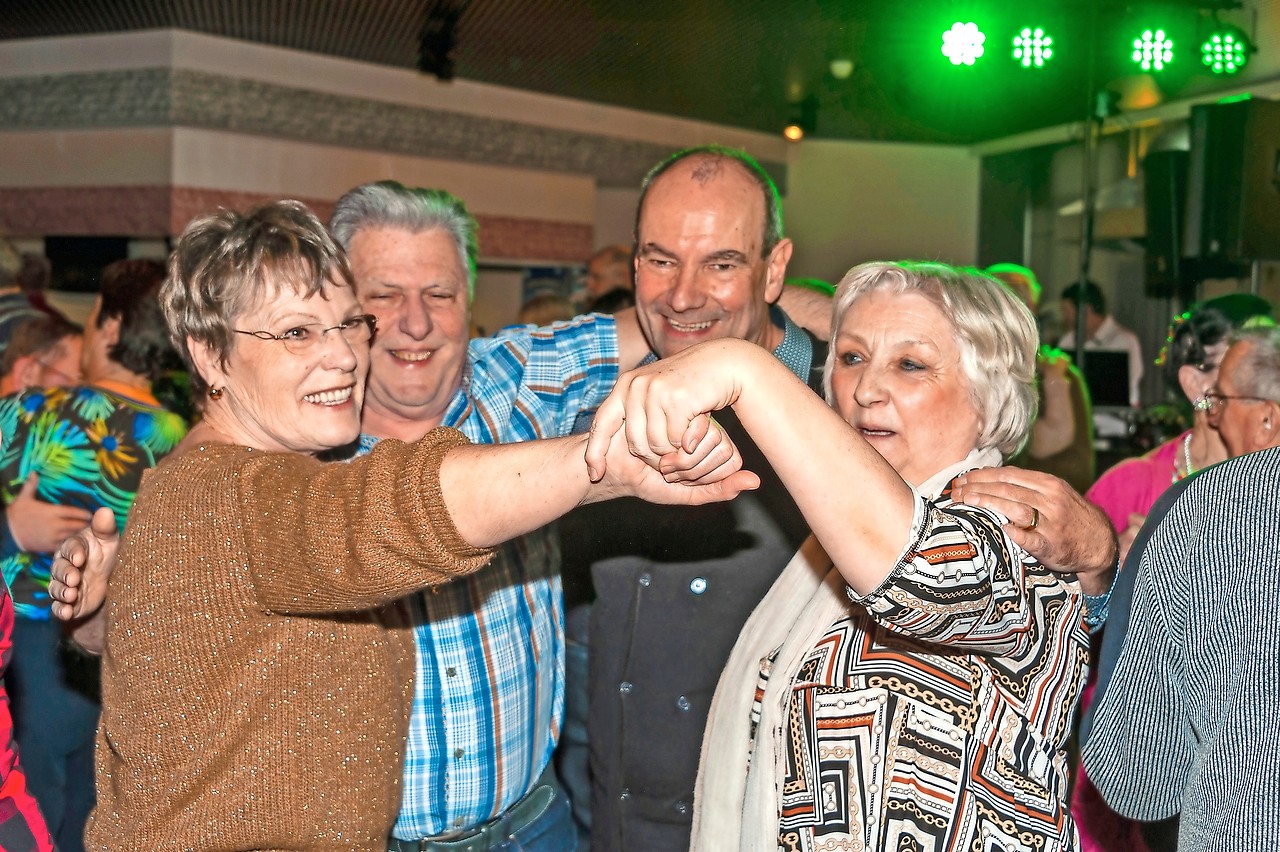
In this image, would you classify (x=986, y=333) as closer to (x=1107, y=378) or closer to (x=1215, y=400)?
(x=1215, y=400)

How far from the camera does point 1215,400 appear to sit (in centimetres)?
284

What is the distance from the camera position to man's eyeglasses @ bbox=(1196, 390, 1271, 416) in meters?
2.75

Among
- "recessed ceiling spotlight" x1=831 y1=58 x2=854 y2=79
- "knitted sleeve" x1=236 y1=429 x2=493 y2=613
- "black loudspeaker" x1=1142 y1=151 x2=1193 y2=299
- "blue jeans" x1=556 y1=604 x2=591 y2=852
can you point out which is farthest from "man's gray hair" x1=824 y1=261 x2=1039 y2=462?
"recessed ceiling spotlight" x1=831 y1=58 x2=854 y2=79

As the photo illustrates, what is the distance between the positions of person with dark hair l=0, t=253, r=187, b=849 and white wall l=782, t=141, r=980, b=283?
9410 millimetres

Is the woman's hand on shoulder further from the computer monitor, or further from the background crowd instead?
the computer monitor

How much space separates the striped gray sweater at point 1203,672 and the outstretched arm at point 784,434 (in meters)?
0.63

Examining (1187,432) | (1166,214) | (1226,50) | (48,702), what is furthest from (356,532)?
(1226,50)

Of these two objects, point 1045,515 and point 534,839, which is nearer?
→ point 1045,515

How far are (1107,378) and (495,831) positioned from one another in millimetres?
5919

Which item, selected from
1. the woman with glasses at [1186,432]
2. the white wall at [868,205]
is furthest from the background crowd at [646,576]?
the white wall at [868,205]

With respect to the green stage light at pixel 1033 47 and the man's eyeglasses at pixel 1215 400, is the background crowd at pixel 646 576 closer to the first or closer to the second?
the man's eyeglasses at pixel 1215 400

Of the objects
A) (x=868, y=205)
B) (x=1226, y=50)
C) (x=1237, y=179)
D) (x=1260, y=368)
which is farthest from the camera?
(x=868, y=205)

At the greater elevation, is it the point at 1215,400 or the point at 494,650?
the point at 1215,400

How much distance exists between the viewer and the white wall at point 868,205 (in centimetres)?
1180
